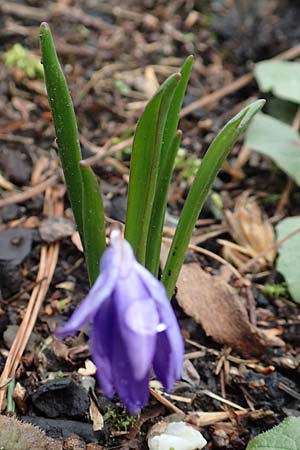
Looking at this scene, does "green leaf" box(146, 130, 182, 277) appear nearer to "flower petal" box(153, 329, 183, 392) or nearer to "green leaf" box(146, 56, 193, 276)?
"green leaf" box(146, 56, 193, 276)

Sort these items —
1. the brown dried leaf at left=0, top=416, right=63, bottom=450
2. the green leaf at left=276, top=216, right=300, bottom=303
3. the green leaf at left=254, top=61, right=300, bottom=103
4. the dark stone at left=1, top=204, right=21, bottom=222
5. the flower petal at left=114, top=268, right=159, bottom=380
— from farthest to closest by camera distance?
1. the green leaf at left=254, top=61, right=300, bottom=103
2. the dark stone at left=1, top=204, right=21, bottom=222
3. the green leaf at left=276, top=216, right=300, bottom=303
4. the brown dried leaf at left=0, top=416, right=63, bottom=450
5. the flower petal at left=114, top=268, right=159, bottom=380

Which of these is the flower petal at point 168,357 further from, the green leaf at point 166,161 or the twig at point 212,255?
the twig at point 212,255

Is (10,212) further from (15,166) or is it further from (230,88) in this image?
(230,88)

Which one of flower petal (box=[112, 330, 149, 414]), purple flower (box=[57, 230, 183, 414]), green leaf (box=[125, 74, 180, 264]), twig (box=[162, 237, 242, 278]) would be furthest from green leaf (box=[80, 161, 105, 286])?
twig (box=[162, 237, 242, 278])

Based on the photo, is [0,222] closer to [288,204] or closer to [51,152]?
[51,152]

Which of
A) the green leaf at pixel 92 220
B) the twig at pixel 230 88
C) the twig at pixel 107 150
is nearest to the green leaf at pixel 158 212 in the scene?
the green leaf at pixel 92 220

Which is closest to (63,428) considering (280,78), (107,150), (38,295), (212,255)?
(38,295)

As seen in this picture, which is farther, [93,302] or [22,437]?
[22,437]
